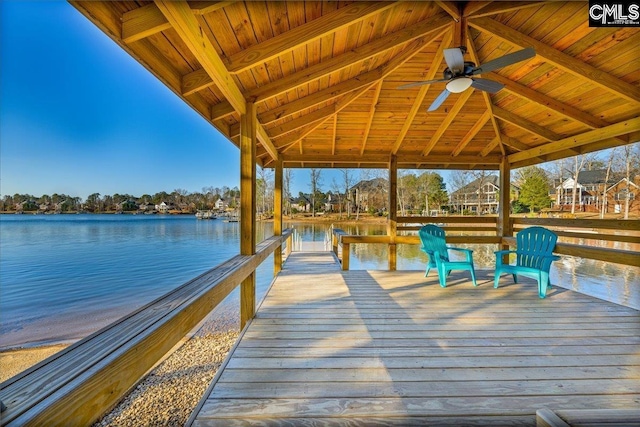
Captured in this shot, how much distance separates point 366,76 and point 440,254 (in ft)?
9.39

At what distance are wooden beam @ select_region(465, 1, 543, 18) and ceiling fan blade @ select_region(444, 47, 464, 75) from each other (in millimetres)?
526

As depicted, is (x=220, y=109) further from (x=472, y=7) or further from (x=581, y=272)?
(x=581, y=272)

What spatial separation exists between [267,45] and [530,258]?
15.0 ft

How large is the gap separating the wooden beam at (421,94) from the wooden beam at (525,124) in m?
1.36

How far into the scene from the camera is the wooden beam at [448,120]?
162 inches

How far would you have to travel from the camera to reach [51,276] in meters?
11.3

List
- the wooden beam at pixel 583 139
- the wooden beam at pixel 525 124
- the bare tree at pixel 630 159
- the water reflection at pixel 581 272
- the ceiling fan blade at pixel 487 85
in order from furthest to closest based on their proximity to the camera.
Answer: the bare tree at pixel 630 159 < the water reflection at pixel 581 272 < the wooden beam at pixel 525 124 < the wooden beam at pixel 583 139 < the ceiling fan blade at pixel 487 85

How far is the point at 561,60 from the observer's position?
3053 mm

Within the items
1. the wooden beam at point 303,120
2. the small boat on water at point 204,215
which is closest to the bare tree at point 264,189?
the small boat on water at point 204,215

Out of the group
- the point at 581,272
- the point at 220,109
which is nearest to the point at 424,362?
the point at 220,109

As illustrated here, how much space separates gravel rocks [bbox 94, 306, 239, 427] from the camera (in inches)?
121

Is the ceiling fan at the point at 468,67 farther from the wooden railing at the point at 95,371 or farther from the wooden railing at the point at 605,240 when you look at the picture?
the wooden railing at the point at 95,371

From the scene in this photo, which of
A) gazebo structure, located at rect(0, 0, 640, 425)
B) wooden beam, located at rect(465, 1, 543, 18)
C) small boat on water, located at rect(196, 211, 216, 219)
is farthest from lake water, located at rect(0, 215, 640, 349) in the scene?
small boat on water, located at rect(196, 211, 216, 219)

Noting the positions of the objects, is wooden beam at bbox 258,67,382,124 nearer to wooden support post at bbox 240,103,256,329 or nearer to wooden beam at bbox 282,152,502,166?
wooden support post at bbox 240,103,256,329
